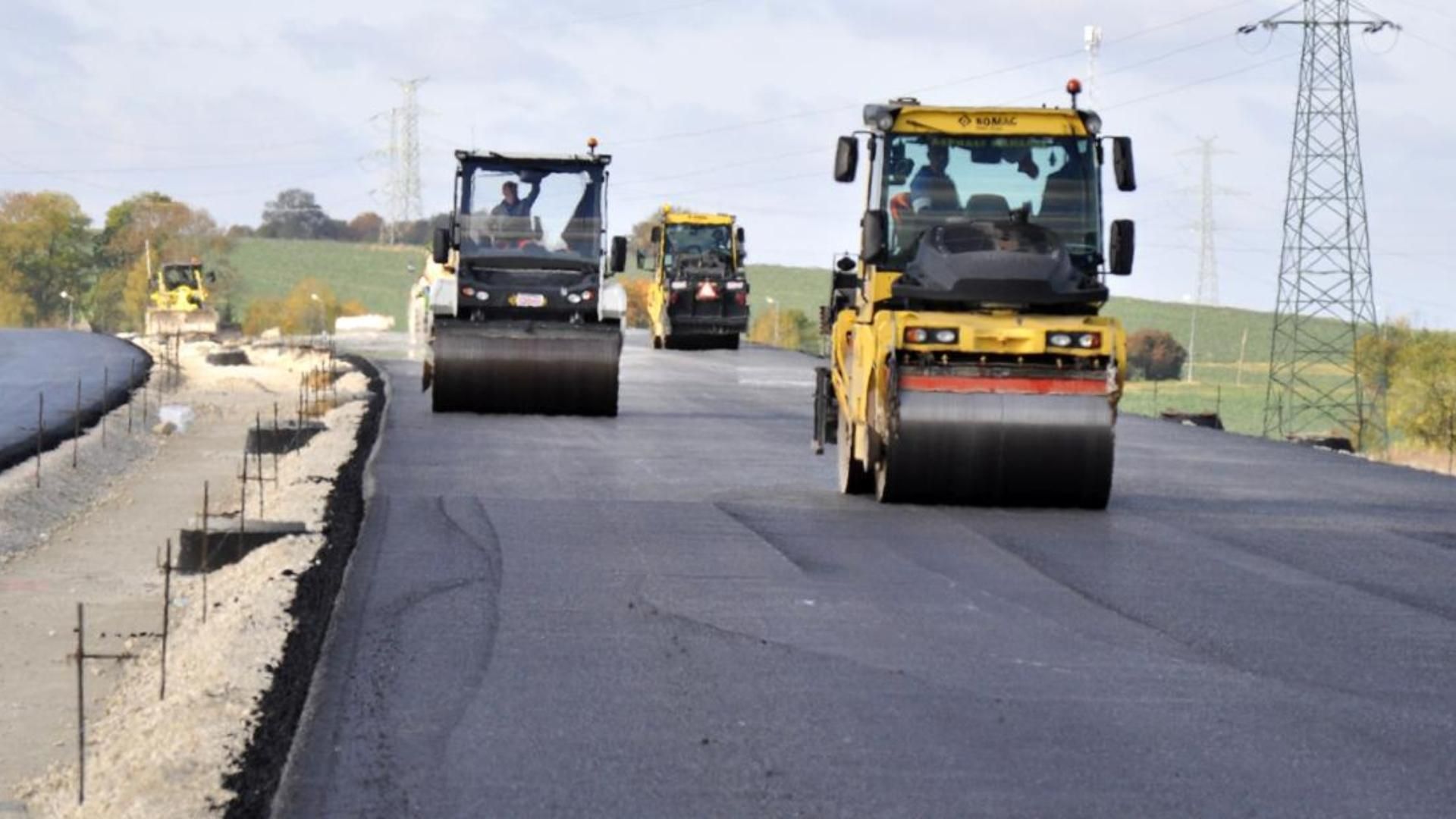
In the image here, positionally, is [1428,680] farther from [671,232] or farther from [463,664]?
[671,232]

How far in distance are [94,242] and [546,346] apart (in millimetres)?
122518

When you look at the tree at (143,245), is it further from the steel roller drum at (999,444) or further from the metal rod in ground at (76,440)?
the steel roller drum at (999,444)

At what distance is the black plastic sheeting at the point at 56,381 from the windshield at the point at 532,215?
20.3ft

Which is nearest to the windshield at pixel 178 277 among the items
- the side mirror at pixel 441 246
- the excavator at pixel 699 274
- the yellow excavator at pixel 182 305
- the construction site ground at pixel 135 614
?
the yellow excavator at pixel 182 305

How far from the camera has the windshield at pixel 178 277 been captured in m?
82.2

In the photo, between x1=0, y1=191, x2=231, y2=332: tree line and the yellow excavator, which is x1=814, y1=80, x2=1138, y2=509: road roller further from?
x1=0, y1=191, x2=231, y2=332: tree line

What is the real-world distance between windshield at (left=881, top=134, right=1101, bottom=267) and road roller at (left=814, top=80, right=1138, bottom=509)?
Result: 0.04 feet

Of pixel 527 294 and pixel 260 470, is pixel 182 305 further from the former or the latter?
pixel 260 470

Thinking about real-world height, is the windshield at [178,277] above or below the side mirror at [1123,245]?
below

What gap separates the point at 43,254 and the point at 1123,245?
134 m

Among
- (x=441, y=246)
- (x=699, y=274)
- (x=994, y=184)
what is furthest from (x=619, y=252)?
(x=699, y=274)

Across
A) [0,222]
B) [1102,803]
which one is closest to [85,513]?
[1102,803]

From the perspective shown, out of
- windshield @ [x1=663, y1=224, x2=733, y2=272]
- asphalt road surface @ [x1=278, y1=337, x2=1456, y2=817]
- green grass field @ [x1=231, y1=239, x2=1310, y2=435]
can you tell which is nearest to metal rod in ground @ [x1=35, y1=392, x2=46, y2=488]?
asphalt road surface @ [x1=278, y1=337, x2=1456, y2=817]

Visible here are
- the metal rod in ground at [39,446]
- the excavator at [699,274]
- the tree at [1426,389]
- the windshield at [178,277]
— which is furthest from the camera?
the windshield at [178,277]
